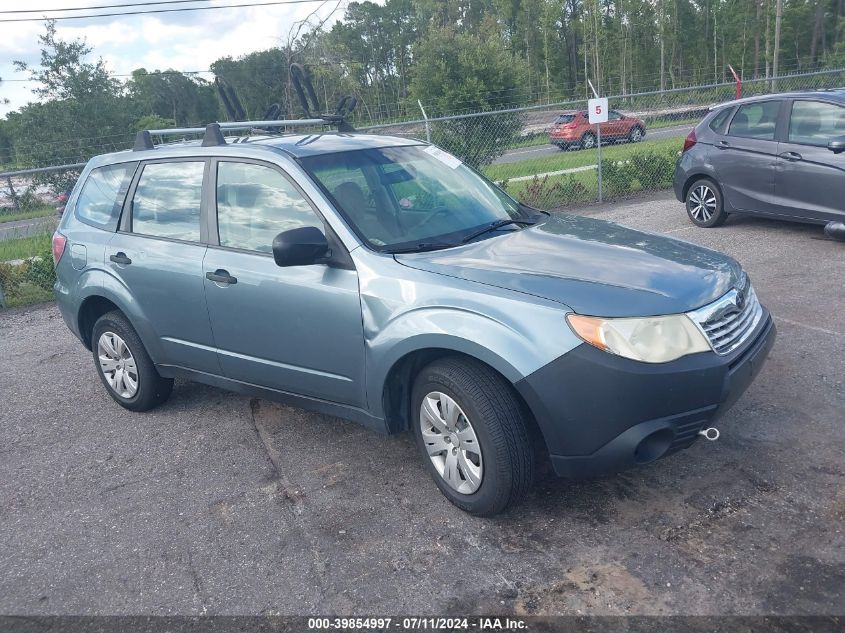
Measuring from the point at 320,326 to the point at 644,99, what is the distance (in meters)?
16.0

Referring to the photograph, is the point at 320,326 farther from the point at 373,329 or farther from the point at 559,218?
the point at 559,218

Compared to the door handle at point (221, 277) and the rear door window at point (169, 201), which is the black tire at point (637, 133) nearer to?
the rear door window at point (169, 201)

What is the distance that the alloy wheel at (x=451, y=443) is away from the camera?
134 inches

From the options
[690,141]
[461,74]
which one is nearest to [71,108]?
[461,74]

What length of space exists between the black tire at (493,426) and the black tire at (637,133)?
16.7 meters

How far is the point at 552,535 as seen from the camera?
3.36 m

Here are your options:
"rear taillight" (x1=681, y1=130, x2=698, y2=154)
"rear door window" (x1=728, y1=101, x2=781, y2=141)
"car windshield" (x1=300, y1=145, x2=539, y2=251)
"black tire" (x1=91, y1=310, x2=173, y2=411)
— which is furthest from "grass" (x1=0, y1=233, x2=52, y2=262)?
"rear door window" (x1=728, y1=101, x2=781, y2=141)

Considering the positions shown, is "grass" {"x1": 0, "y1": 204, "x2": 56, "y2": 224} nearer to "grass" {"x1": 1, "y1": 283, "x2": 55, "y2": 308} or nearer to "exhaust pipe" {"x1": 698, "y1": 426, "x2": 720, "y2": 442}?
"grass" {"x1": 1, "y1": 283, "x2": 55, "y2": 308}

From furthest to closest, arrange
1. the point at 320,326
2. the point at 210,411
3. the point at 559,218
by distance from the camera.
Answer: the point at 210,411
the point at 559,218
the point at 320,326

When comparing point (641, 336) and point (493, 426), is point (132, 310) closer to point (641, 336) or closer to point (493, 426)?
point (493, 426)

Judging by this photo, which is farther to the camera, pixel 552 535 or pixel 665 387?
pixel 552 535

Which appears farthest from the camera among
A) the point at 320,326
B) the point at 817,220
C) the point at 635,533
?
the point at 817,220

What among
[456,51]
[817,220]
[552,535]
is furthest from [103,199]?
[456,51]

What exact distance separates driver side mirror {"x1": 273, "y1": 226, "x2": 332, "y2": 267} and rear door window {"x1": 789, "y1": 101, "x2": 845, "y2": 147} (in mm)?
6497
